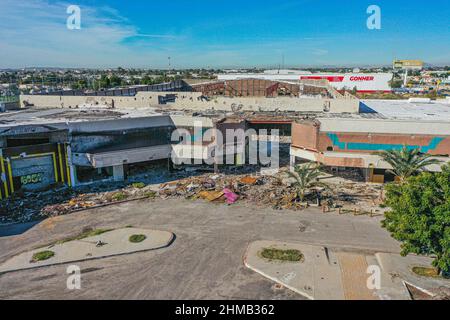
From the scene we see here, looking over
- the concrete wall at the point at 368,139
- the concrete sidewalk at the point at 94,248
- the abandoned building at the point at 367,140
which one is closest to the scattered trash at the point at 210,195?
the concrete sidewalk at the point at 94,248

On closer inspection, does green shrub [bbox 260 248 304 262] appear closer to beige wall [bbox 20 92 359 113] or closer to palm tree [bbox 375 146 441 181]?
palm tree [bbox 375 146 441 181]

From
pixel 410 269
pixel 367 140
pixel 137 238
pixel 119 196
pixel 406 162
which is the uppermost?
pixel 367 140

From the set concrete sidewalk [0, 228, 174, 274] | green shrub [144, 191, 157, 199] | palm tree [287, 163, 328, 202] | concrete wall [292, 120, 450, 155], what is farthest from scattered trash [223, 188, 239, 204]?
concrete wall [292, 120, 450, 155]

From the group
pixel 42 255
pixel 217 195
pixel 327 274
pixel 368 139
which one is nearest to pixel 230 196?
pixel 217 195

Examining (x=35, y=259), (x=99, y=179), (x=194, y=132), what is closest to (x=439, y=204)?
(x=35, y=259)

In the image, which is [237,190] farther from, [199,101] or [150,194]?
[199,101]

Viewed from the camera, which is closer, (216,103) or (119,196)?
(119,196)
